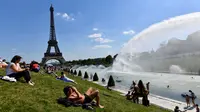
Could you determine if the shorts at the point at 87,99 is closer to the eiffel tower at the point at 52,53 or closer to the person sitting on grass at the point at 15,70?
the person sitting on grass at the point at 15,70

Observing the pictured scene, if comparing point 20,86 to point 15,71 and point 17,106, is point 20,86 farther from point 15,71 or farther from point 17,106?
point 17,106

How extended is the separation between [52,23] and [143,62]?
47.5 metres

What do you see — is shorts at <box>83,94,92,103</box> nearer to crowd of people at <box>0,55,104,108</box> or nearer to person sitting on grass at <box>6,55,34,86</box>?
crowd of people at <box>0,55,104,108</box>

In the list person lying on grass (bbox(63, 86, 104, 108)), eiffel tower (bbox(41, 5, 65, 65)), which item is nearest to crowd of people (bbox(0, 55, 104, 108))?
person lying on grass (bbox(63, 86, 104, 108))

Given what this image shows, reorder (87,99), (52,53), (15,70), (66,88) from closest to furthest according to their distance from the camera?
(66,88), (87,99), (15,70), (52,53)

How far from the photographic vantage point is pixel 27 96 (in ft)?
29.3

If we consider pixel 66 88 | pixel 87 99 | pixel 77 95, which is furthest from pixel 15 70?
pixel 87 99

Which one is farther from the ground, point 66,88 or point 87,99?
point 66,88

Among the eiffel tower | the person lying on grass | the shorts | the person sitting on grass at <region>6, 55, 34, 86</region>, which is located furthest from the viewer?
the eiffel tower

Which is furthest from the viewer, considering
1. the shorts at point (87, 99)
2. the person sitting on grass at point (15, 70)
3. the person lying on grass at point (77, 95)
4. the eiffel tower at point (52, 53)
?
the eiffel tower at point (52, 53)

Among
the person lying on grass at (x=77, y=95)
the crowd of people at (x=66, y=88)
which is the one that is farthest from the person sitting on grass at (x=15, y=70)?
the person lying on grass at (x=77, y=95)

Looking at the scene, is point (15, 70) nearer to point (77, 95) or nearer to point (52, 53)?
point (77, 95)

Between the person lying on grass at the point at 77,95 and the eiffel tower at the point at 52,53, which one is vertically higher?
the eiffel tower at the point at 52,53

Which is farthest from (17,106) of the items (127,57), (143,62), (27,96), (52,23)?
(52,23)
